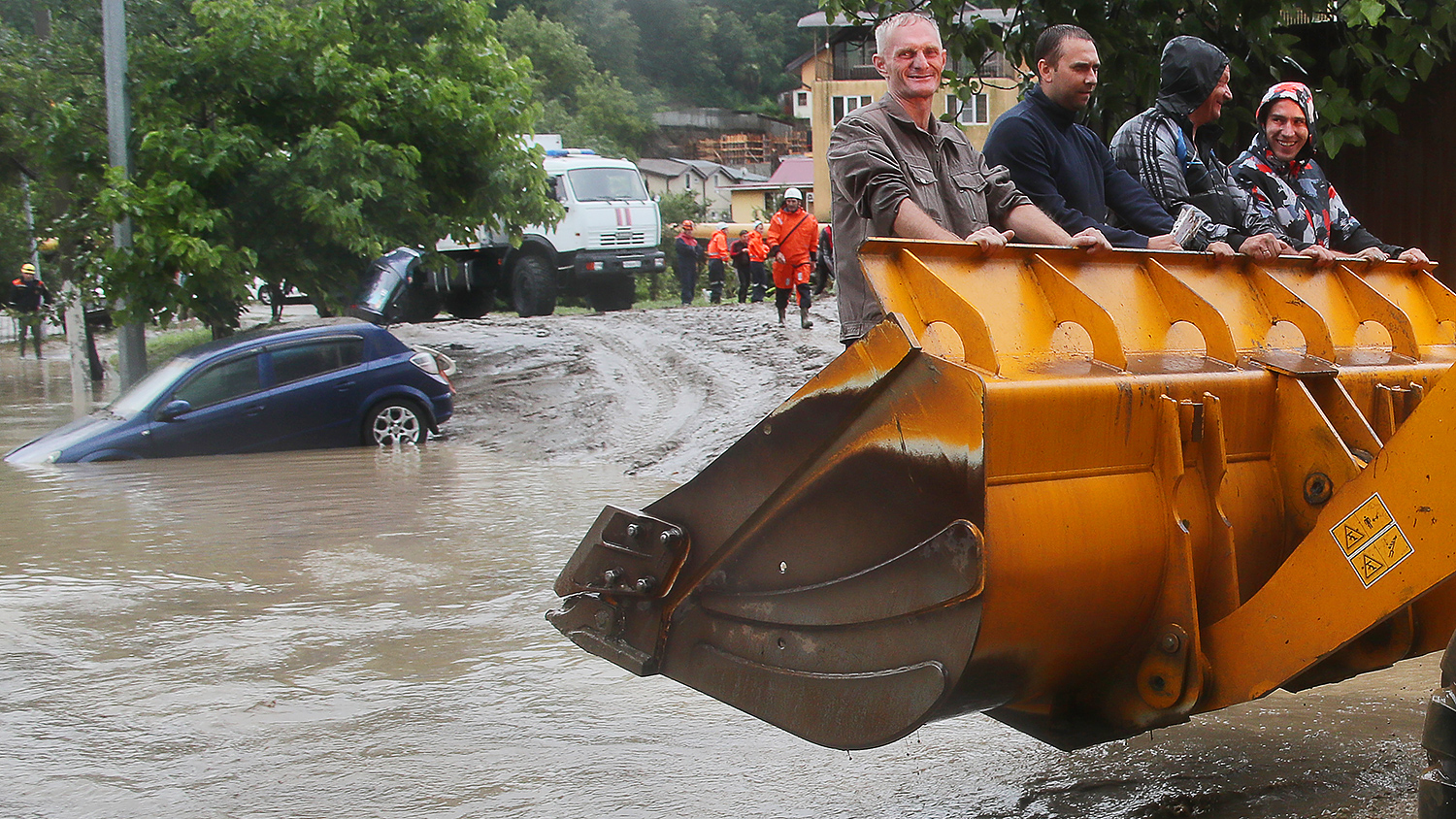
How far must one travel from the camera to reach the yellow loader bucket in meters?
2.89

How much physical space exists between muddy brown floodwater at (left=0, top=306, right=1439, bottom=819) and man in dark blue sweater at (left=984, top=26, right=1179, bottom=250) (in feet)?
5.67

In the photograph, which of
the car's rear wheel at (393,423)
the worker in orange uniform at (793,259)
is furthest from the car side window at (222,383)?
the worker in orange uniform at (793,259)

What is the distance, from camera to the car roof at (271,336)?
43.3 ft

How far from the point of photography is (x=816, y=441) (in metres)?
Result: 3.24

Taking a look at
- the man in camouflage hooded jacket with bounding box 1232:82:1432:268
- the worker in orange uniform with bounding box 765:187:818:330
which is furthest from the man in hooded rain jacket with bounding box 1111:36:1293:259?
the worker in orange uniform with bounding box 765:187:818:330

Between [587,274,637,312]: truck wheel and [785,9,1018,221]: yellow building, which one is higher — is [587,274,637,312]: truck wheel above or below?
below

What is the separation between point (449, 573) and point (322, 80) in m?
9.44

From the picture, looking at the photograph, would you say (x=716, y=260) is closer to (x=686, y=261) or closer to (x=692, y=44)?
(x=686, y=261)

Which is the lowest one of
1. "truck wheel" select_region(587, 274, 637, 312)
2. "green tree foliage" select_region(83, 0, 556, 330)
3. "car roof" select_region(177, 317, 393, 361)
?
"car roof" select_region(177, 317, 393, 361)

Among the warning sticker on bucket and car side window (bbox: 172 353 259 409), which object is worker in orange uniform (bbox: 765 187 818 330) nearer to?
car side window (bbox: 172 353 259 409)

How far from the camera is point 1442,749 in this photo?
2352 millimetres

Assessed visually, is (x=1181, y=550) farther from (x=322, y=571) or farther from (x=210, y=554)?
(x=210, y=554)

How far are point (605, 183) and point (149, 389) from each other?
12122mm

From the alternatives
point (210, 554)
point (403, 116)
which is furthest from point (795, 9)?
point (210, 554)
